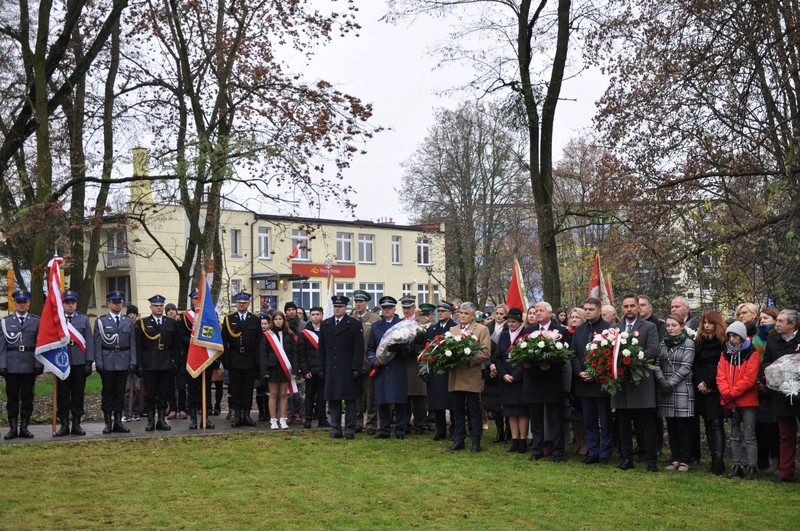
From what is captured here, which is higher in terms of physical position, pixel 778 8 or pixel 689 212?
pixel 778 8

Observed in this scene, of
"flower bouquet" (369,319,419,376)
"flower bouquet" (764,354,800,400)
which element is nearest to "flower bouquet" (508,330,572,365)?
"flower bouquet" (764,354,800,400)

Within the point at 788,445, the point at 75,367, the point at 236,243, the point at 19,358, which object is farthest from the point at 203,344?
the point at 236,243

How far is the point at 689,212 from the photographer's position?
1722 cm

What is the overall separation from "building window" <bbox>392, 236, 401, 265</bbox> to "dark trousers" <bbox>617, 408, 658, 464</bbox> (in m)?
51.8

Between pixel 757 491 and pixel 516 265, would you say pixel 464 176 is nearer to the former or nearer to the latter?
pixel 516 265

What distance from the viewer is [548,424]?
12.3 m

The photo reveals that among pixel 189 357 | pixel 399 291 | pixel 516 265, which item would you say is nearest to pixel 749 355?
pixel 516 265

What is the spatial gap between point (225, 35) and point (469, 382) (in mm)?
12350

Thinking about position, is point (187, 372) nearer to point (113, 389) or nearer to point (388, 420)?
point (113, 389)

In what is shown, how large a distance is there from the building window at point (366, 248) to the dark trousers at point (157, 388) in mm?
46406

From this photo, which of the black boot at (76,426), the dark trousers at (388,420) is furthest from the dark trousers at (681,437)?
the black boot at (76,426)

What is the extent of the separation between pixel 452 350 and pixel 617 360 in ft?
8.65

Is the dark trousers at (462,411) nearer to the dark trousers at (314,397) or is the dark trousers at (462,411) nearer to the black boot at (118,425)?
the dark trousers at (314,397)

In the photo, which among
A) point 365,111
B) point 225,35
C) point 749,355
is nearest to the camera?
point 749,355
